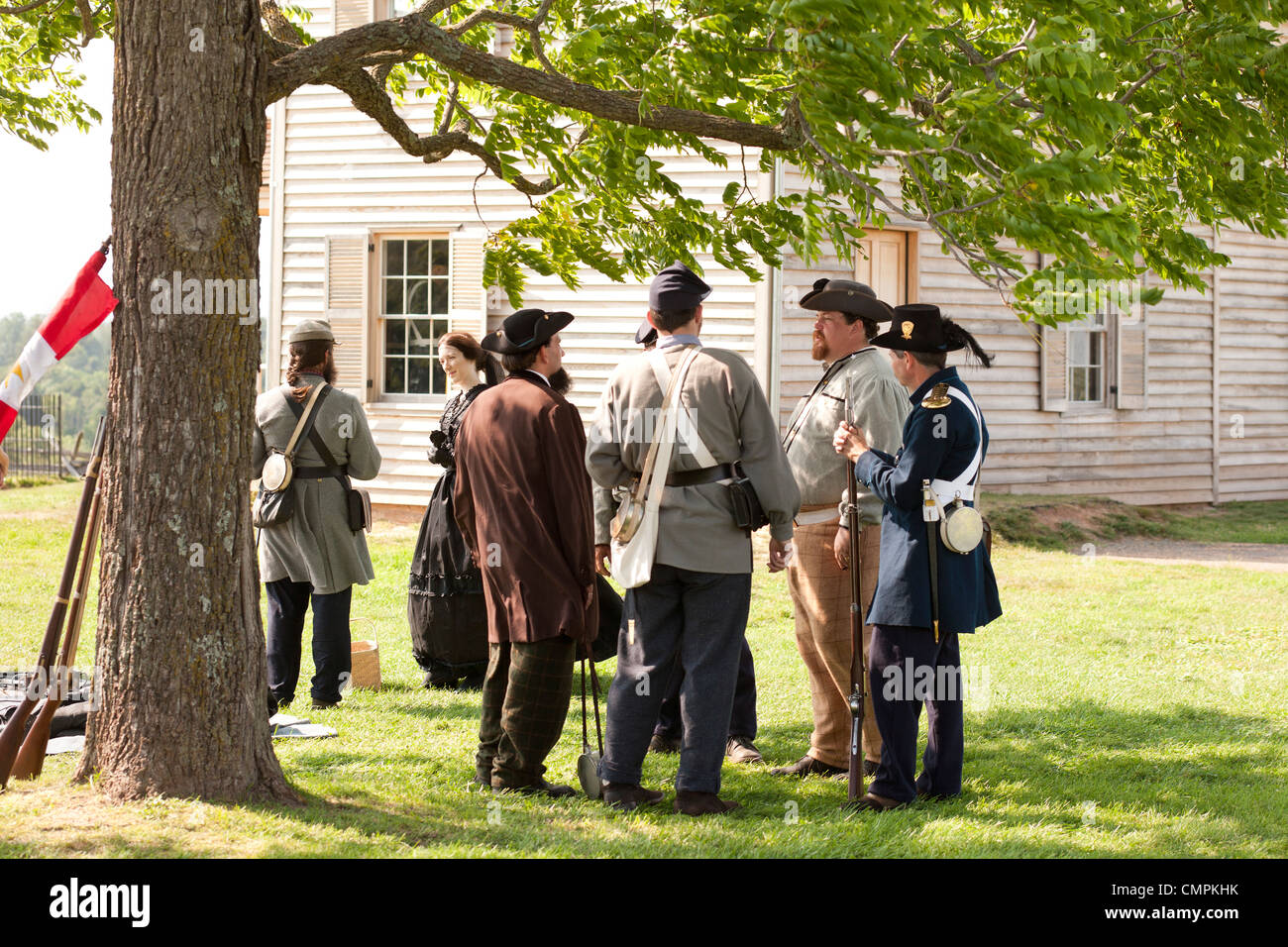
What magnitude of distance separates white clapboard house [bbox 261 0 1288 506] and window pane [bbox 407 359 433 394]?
0.10 ft

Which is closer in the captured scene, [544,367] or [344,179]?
[544,367]

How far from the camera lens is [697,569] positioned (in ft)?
16.8

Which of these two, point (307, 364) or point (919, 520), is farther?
point (307, 364)

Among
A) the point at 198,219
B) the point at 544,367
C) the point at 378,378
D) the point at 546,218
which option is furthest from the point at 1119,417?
the point at 198,219

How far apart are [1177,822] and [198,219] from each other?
14.6 ft

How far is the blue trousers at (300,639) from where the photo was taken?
7.16 m

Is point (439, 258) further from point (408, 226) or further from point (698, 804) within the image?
point (698, 804)

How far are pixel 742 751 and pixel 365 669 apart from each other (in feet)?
8.49

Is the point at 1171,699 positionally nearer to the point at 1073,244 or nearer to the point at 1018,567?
the point at 1073,244

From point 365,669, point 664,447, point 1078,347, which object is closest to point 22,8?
point 365,669

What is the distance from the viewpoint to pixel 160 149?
4.79 m

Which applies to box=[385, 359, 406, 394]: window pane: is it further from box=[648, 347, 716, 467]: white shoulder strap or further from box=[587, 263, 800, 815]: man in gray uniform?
box=[648, 347, 716, 467]: white shoulder strap

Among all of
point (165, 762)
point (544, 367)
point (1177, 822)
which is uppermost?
point (544, 367)

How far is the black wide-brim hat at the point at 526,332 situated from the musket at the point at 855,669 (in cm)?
143
